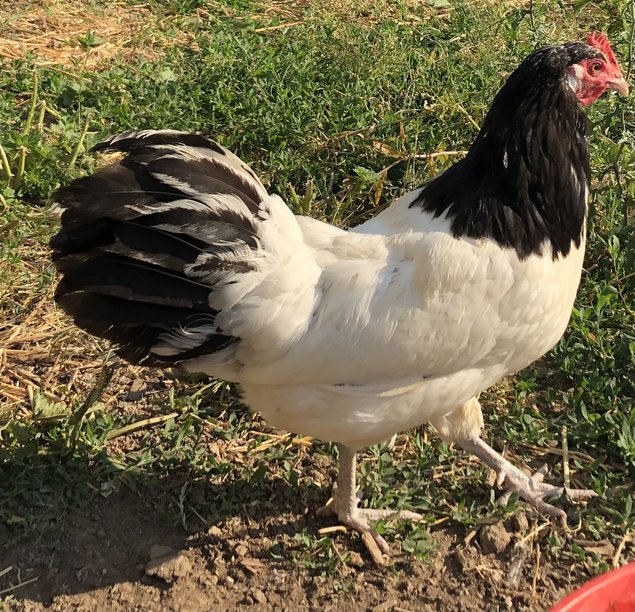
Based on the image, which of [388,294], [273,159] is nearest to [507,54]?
[273,159]

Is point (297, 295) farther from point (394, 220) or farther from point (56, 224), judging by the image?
point (56, 224)

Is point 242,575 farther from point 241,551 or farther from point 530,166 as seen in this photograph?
point 530,166

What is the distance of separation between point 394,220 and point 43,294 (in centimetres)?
207

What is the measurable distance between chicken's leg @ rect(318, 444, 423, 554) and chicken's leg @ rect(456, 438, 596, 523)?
1.21ft

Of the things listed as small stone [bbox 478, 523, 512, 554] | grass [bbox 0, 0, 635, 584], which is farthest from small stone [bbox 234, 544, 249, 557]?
small stone [bbox 478, 523, 512, 554]

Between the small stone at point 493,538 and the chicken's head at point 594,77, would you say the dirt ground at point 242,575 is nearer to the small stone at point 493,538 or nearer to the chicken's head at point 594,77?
the small stone at point 493,538

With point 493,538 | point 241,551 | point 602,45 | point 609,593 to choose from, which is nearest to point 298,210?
point 602,45

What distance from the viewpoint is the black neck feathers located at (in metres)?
2.58

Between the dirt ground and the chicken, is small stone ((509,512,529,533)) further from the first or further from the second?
the chicken

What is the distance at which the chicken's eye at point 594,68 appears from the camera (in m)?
2.72

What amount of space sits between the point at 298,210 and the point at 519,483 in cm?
197

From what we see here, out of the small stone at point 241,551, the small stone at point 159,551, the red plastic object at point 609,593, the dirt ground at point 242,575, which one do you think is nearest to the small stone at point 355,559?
the dirt ground at point 242,575

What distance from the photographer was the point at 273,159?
4516mm

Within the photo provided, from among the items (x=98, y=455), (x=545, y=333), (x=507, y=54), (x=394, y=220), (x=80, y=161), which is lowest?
(x=98, y=455)
